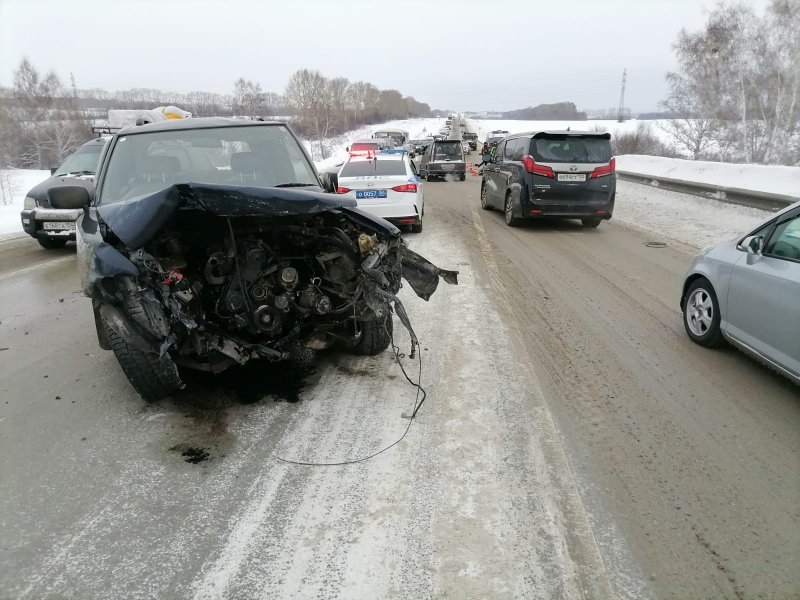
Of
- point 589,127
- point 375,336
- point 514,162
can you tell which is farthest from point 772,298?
point 589,127

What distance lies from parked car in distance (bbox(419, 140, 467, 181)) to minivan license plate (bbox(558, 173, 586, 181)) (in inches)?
520

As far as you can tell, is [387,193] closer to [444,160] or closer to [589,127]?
[444,160]

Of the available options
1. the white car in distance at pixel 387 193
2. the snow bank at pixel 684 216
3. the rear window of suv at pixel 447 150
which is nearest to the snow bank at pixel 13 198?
the white car in distance at pixel 387 193

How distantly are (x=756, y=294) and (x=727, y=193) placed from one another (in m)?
8.74

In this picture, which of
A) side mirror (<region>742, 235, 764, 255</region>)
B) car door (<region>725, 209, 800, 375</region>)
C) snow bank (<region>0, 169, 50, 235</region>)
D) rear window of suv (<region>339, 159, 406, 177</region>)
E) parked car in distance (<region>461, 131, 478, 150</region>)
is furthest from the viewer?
parked car in distance (<region>461, 131, 478, 150</region>)

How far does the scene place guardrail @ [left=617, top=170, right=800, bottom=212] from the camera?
32.1 feet

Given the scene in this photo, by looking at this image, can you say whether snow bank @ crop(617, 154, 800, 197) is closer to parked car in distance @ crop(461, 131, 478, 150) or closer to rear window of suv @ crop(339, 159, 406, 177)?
rear window of suv @ crop(339, 159, 406, 177)

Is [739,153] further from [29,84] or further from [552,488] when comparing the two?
[29,84]

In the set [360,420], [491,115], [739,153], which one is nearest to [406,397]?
[360,420]

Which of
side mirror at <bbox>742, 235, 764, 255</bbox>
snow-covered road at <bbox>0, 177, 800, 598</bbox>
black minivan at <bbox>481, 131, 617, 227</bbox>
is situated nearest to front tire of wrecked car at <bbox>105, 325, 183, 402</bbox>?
snow-covered road at <bbox>0, 177, 800, 598</bbox>

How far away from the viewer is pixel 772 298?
3.92 metres

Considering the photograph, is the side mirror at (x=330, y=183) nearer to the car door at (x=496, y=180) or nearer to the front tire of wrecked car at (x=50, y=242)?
the front tire of wrecked car at (x=50, y=242)

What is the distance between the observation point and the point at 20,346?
510 cm

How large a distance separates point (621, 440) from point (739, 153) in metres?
36.8
